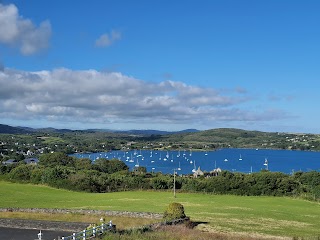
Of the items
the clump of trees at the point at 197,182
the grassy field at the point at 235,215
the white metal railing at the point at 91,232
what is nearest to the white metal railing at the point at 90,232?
the white metal railing at the point at 91,232

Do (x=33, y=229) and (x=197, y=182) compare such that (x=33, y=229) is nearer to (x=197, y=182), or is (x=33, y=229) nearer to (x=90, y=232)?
(x=90, y=232)

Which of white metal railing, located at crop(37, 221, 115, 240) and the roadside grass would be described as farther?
the roadside grass

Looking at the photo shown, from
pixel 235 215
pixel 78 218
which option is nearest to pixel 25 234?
pixel 78 218

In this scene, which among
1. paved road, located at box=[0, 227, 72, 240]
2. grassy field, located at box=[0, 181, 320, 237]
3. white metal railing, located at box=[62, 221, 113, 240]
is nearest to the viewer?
white metal railing, located at box=[62, 221, 113, 240]

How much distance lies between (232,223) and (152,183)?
42.8 metres

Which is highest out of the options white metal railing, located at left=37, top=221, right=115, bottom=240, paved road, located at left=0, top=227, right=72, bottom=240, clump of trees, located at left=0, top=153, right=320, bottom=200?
white metal railing, located at left=37, top=221, right=115, bottom=240

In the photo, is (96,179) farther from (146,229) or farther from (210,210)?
(146,229)

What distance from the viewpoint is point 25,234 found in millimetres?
28188

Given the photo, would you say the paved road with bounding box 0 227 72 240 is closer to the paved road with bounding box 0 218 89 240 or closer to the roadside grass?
the paved road with bounding box 0 218 89 240

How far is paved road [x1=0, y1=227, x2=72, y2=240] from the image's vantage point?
2682cm

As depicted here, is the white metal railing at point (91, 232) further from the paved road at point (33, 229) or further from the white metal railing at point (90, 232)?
the paved road at point (33, 229)

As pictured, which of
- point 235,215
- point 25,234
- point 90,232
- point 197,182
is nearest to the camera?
point 90,232

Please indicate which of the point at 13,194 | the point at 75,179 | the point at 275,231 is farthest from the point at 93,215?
the point at 75,179

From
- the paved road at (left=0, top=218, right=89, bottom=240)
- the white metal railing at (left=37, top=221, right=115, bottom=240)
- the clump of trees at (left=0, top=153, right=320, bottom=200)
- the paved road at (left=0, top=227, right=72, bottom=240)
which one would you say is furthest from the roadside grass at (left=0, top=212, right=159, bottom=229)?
the clump of trees at (left=0, top=153, right=320, bottom=200)
